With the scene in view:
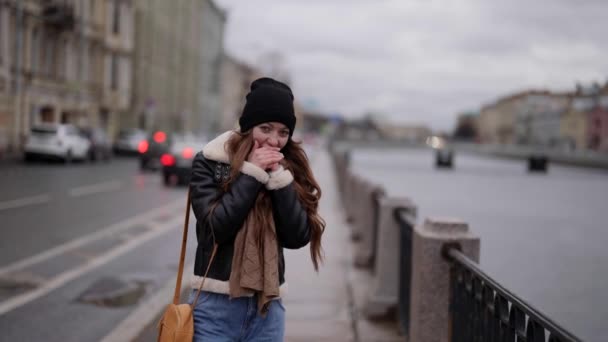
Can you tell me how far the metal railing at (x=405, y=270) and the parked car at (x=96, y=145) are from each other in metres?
27.9

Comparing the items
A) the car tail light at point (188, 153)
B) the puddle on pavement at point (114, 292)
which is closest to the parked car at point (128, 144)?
the car tail light at point (188, 153)

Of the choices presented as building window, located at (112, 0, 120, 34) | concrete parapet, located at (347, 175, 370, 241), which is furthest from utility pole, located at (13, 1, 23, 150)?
concrete parapet, located at (347, 175, 370, 241)

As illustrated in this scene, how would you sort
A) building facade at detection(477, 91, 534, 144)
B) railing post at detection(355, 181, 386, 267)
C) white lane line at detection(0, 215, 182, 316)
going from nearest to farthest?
white lane line at detection(0, 215, 182, 316), railing post at detection(355, 181, 386, 267), building facade at detection(477, 91, 534, 144)

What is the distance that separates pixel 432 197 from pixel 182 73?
4834 cm

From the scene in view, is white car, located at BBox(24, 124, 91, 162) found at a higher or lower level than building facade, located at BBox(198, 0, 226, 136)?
lower

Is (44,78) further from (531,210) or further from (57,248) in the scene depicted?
(57,248)

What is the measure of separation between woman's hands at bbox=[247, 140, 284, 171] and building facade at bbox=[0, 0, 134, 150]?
102 ft

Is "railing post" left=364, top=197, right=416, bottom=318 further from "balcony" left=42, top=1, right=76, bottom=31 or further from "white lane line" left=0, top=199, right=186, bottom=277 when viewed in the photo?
"balcony" left=42, top=1, right=76, bottom=31

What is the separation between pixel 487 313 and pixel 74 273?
19.0 feet

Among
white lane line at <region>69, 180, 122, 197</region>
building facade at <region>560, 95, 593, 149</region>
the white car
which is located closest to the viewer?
white lane line at <region>69, 180, 122, 197</region>

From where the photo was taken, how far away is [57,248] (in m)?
9.29

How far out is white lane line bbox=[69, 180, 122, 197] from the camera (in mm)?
16797

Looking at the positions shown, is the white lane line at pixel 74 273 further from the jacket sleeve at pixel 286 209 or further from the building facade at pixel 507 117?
the building facade at pixel 507 117

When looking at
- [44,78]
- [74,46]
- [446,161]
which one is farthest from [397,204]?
[446,161]
